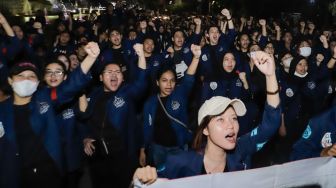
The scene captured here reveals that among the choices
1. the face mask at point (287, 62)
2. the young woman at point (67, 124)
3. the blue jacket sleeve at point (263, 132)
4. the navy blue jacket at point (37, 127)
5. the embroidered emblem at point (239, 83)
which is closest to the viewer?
the blue jacket sleeve at point (263, 132)

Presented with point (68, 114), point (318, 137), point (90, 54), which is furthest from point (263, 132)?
point (68, 114)

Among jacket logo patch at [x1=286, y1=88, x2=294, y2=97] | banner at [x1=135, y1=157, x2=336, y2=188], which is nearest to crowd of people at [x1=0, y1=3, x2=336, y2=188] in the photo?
jacket logo patch at [x1=286, y1=88, x2=294, y2=97]

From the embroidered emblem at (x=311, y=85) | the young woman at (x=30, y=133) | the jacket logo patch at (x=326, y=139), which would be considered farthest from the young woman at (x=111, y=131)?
the embroidered emblem at (x=311, y=85)

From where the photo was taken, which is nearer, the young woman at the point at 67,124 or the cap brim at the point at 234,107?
the cap brim at the point at 234,107

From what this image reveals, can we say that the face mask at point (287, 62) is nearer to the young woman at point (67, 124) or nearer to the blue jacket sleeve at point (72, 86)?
the young woman at point (67, 124)

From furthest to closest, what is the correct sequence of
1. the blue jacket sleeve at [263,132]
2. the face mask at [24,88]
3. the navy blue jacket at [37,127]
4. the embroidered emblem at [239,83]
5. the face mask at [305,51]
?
the face mask at [305,51]
the embroidered emblem at [239,83]
the face mask at [24,88]
the navy blue jacket at [37,127]
the blue jacket sleeve at [263,132]

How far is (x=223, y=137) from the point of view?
107 inches

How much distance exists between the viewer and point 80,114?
4.46 m

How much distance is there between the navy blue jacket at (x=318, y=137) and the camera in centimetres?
325

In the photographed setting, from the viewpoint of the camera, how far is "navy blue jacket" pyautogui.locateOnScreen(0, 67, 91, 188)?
3.50 metres

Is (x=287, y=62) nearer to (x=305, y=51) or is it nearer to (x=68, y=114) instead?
(x=305, y=51)

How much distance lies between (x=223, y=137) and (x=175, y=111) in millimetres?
1967

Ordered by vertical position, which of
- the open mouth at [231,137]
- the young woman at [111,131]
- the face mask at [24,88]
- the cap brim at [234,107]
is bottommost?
the young woman at [111,131]

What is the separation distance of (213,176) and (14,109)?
1999 mm
